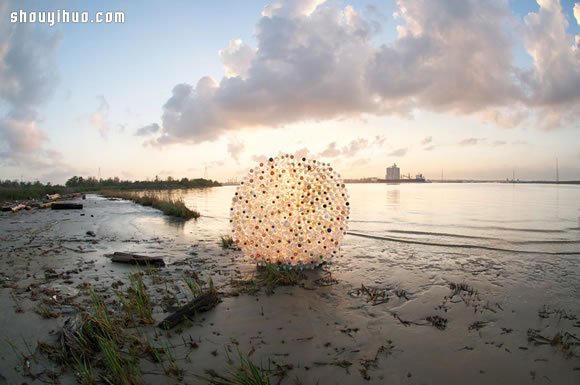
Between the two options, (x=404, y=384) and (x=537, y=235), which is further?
(x=537, y=235)

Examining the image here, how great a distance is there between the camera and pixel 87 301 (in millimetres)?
5637

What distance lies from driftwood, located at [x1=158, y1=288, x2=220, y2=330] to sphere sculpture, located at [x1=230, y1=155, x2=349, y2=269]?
1.82m

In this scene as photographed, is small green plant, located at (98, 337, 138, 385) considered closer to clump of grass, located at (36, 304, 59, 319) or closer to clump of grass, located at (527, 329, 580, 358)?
clump of grass, located at (36, 304, 59, 319)

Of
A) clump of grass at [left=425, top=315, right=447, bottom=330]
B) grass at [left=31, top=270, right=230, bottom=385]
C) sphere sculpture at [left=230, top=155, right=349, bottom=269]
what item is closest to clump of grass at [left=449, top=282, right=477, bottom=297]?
clump of grass at [left=425, top=315, right=447, bottom=330]

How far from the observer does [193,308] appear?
16.7 ft

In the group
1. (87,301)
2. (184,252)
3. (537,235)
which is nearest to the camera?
(87,301)

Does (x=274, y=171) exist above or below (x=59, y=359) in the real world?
above

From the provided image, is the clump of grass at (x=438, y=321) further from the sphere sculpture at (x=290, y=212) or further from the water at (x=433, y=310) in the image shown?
the sphere sculpture at (x=290, y=212)

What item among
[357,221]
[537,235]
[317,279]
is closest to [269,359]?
[317,279]

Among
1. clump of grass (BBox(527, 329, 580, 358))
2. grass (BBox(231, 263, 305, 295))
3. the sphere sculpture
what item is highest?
the sphere sculpture

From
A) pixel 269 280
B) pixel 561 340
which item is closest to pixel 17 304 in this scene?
pixel 269 280

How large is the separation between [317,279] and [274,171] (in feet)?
8.09

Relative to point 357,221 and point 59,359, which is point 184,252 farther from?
point 357,221

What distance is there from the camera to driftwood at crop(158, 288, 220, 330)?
185 inches
